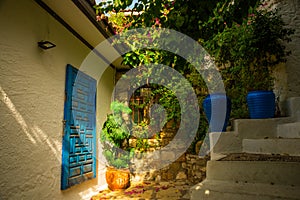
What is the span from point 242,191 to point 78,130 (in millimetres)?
2695

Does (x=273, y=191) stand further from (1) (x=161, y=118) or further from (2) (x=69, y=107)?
(1) (x=161, y=118)

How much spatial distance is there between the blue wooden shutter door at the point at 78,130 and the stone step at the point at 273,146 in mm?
2506

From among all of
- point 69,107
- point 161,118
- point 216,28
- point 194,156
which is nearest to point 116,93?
point 161,118

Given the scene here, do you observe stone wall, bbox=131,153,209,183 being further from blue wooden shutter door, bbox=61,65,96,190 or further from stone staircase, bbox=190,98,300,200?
stone staircase, bbox=190,98,300,200

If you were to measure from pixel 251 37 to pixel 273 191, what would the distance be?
2.39 m

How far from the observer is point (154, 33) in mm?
2732

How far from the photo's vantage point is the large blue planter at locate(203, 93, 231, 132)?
2.87 metres

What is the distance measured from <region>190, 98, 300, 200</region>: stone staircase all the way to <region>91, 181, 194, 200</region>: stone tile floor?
1359mm

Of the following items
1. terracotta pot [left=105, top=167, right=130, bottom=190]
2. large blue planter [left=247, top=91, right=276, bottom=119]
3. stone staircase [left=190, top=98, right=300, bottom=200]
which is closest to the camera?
stone staircase [left=190, top=98, right=300, bottom=200]

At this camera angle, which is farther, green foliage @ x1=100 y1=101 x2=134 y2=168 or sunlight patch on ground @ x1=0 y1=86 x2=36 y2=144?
green foliage @ x1=100 y1=101 x2=134 y2=168

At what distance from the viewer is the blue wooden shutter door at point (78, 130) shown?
9.62 ft

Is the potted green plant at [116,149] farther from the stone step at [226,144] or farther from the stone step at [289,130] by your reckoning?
the stone step at [289,130]

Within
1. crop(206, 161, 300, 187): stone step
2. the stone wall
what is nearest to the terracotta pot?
the stone wall

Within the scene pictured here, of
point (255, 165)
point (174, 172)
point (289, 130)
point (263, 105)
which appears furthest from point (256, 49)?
point (174, 172)
